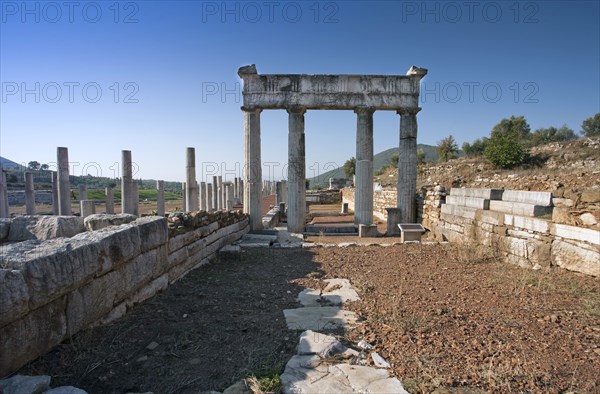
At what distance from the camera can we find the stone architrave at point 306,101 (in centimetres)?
1209

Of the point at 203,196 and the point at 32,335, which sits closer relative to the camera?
the point at 32,335

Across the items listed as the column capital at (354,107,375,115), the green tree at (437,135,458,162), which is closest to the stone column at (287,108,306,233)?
→ the column capital at (354,107,375,115)

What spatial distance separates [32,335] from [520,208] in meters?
8.32

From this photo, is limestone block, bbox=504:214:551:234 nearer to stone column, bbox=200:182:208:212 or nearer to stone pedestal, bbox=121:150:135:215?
stone pedestal, bbox=121:150:135:215

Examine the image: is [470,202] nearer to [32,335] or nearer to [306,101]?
[306,101]

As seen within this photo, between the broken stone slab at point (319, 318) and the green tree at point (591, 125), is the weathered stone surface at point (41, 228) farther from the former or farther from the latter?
the green tree at point (591, 125)

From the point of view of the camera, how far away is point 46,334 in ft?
9.27

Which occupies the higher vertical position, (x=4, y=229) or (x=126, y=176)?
(x=126, y=176)

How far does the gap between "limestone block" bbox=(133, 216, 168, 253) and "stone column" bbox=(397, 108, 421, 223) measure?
9.80 meters

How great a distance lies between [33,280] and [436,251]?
8157mm

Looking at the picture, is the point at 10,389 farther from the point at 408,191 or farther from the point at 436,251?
the point at 408,191

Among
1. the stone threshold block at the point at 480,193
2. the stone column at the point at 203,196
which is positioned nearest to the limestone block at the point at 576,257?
the stone threshold block at the point at 480,193

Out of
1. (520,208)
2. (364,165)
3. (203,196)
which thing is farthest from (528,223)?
(203,196)

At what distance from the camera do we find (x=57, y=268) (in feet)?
9.68
